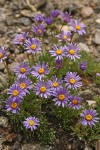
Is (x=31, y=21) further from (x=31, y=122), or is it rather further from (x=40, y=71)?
(x=31, y=122)

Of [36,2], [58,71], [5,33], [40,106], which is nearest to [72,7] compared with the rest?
[36,2]

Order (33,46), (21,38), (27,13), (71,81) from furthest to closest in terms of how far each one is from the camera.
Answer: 1. (27,13)
2. (21,38)
3. (33,46)
4. (71,81)

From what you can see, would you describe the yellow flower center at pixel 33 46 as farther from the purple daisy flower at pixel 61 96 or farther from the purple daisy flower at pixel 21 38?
the purple daisy flower at pixel 61 96

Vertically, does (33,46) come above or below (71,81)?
above

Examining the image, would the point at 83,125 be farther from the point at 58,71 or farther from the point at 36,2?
the point at 36,2

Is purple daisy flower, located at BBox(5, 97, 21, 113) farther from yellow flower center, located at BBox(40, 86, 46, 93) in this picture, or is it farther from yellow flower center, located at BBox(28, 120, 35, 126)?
yellow flower center, located at BBox(40, 86, 46, 93)

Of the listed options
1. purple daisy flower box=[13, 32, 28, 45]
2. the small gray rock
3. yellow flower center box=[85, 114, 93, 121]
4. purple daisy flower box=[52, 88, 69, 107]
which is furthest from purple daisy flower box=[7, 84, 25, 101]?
the small gray rock

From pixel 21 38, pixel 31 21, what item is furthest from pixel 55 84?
pixel 31 21

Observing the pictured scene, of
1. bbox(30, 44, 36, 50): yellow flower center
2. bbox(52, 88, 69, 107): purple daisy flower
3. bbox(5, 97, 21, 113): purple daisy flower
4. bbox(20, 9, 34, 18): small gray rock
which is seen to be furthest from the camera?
bbox(20, 9, 34, 18): small gray rock
